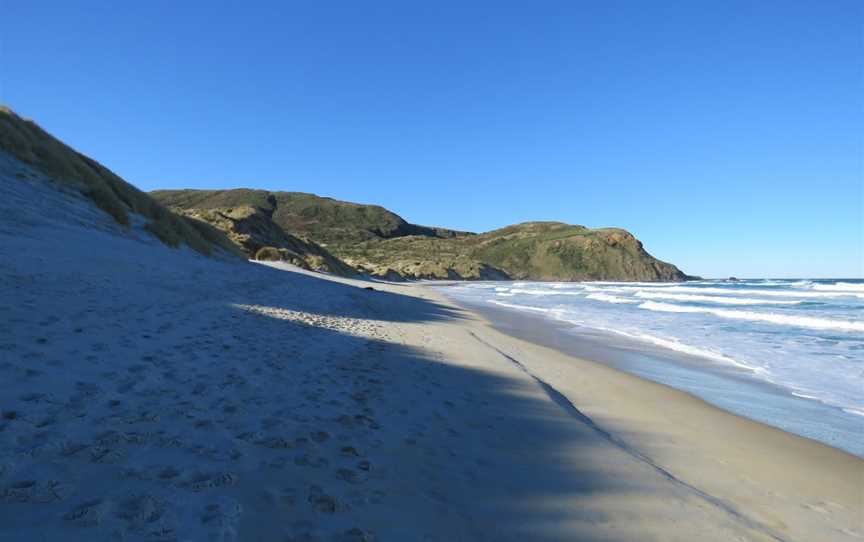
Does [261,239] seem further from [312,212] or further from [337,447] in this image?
[312,212]

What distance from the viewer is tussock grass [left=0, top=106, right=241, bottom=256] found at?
1591cm

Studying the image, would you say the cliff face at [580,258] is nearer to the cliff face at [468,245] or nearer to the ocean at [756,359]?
the cliff face at [468,245]

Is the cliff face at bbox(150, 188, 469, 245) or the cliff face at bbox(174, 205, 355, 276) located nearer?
the cliff face at bbox(174, 205, 355, 276)

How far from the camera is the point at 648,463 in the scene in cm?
448

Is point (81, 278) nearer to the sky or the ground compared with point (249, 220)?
nearer to the ground

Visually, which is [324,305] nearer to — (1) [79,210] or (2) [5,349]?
(1) [79,210]

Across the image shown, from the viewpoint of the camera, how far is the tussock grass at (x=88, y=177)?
1591 cm

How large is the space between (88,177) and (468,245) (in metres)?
142

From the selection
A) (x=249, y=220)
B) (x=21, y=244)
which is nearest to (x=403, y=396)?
(x=21, y=244)

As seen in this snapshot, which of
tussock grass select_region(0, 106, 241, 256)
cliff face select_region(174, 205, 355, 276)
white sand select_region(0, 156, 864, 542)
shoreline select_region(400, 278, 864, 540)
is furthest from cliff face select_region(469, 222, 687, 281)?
white sand select_region(0, 156, 864, 542)

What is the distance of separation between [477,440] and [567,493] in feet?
3.58

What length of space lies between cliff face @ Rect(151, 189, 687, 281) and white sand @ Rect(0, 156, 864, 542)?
101 m

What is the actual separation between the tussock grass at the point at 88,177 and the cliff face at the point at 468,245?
85.3 m

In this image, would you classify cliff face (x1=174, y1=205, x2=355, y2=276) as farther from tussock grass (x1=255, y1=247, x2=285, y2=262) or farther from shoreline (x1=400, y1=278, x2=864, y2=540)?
shoreline (x1=400, y1=278, x2=864, y2=540)
